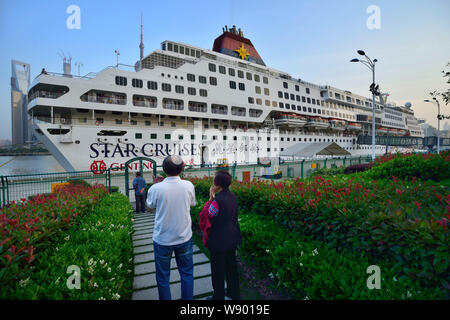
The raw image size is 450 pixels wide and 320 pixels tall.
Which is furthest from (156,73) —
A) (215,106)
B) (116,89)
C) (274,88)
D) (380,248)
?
(380,248)

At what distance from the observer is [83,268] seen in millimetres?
2559

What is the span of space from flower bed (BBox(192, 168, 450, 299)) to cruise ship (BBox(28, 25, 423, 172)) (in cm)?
925

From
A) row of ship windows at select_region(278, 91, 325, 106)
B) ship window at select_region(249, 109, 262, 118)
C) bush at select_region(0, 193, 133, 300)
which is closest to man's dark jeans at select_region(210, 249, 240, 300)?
bush at select_region(0, 193, 133, 300)

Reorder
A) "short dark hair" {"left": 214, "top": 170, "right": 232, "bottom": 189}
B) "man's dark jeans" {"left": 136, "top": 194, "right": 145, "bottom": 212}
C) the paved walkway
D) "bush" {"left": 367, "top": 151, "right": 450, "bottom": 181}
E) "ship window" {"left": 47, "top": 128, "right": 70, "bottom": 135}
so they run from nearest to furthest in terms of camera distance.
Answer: "short dark hair" {"left": 214, "top": 170, "right": 232, "bottom": 189} → the paved walkway → "bush" {"left": 367, "top": 151, "right": 450, "bottom": 181} → "man's dark jeans" {"left": 136, "top": 194, "right": 145, "bottom": 212} → "ship window" {"left": 47, "top": 128, "right": 70, "bottom": 135}

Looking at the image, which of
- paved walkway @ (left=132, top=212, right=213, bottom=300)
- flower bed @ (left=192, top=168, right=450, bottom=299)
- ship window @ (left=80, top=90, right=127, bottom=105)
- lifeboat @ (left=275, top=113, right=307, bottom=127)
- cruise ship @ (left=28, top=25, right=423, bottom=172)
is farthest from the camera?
lifeboat @ (left=275, top=113, right=307, bottom=127)

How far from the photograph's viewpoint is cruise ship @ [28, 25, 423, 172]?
55.2ft

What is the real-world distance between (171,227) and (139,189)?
5.91 meters

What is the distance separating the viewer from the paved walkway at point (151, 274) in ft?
10.7

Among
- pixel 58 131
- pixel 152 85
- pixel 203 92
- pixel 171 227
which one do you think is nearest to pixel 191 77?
pixel 203 92

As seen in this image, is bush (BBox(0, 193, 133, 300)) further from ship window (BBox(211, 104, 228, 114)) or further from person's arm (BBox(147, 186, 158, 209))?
ship window (BBox(211, 104, 228, 114))

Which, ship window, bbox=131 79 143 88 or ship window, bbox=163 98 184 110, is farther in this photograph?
ship window, bbox=163 98 184 110

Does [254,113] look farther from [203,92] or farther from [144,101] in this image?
[144,101]

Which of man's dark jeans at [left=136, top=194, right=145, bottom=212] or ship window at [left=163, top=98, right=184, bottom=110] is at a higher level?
ship window at [left=163, top=98, right=184, bottom=110]
